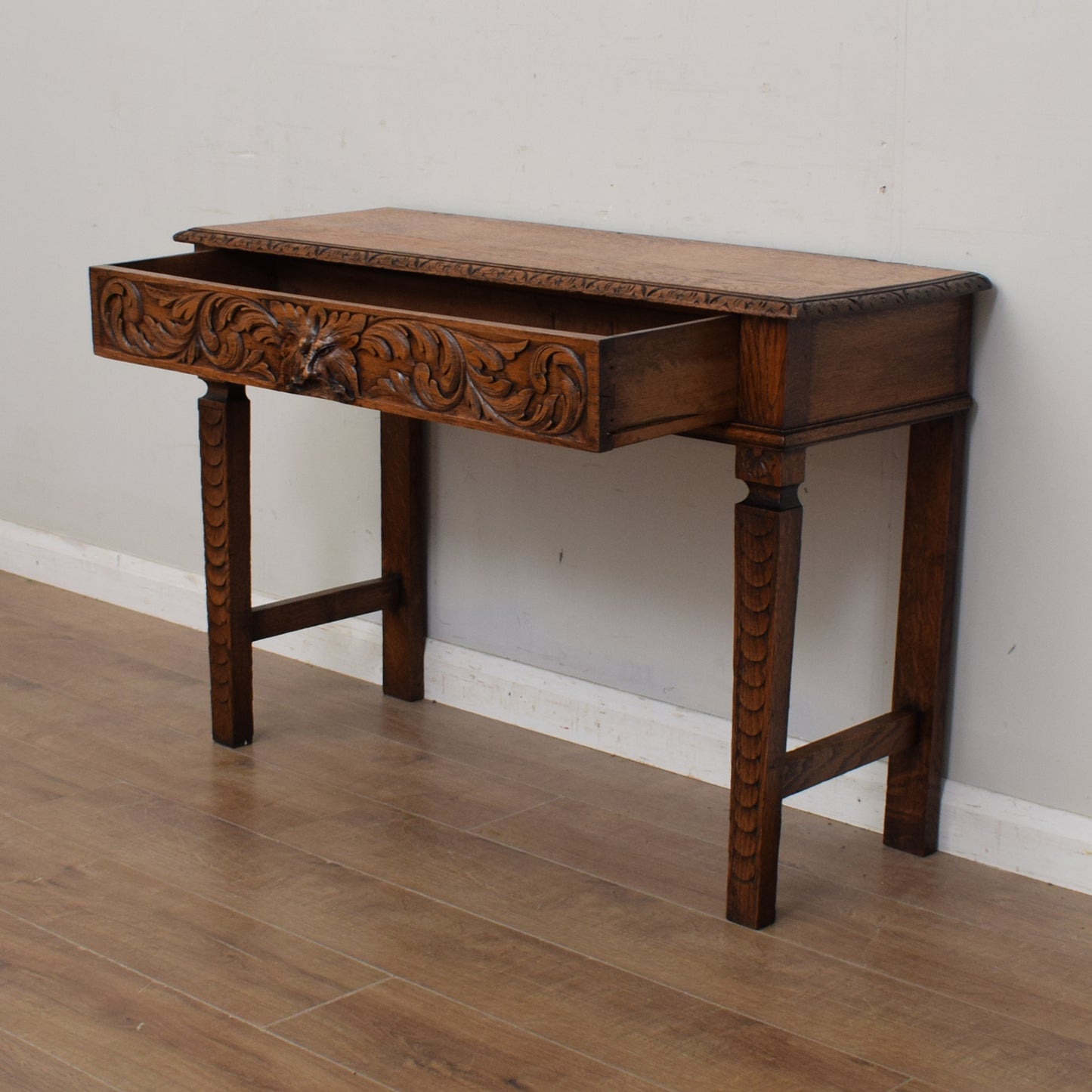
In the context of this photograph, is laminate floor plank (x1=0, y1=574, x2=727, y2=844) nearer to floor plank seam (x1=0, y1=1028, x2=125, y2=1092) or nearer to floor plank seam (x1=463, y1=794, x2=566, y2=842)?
floor plank seam (x1=463, y1=794, x2=566, y2=842)

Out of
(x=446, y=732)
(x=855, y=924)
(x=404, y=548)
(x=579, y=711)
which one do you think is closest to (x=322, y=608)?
(x=404, y=548)

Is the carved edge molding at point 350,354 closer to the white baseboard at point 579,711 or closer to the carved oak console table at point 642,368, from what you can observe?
the carved oak console table at point 642,368

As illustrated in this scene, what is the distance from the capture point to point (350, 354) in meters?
2.29

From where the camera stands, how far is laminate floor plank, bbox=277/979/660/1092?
1902mm

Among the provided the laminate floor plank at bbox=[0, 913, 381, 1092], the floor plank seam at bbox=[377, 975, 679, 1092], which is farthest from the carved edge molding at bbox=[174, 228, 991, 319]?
the laminate floor plank at bbox=[0, 913, 381, 1092]

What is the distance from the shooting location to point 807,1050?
1.99m

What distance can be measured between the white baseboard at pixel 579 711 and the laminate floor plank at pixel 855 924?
207 mm

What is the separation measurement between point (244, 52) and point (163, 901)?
167cm

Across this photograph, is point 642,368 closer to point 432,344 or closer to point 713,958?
point 432,344

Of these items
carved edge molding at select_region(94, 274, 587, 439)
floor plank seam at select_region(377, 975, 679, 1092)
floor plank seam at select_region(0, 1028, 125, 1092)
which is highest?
carved edge molding at select_region(94, 274, 587, 439)

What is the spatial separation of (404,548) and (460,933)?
100cm

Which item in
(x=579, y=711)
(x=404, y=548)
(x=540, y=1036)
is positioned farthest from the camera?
(x=404, y=548)

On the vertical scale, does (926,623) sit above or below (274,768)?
above

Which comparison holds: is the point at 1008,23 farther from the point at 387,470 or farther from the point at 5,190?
the point at 5,190
